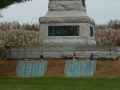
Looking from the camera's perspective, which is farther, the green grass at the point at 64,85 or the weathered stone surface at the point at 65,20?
the weathered stone surface at the point at 65,20

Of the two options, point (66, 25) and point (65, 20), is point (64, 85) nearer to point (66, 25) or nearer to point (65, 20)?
point (66, 25)

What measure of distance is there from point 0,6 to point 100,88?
23.4 feet

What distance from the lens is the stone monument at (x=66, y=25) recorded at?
22.4 m

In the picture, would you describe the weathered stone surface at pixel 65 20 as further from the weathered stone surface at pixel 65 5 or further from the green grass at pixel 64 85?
the green grass at pixel 64 85

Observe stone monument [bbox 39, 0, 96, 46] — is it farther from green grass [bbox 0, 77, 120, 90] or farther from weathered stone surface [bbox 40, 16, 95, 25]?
green grass [bbox 0, 77, 120, 90]

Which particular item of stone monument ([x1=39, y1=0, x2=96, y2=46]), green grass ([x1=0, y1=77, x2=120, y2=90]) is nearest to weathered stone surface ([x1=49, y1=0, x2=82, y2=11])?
stone monument ([x1=39, y1=0, x2=96, y2=46])

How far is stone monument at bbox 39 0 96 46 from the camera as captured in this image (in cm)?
2238

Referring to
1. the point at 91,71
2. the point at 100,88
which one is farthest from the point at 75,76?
the point at 100,88

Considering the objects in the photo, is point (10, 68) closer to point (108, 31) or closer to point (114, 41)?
point (114, 41)

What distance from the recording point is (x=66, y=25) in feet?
73.8

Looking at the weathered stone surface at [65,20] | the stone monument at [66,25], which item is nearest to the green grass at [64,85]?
the stone monument at [66,25]

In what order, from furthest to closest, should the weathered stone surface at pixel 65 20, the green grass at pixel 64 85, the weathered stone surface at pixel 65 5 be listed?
the weathered stone surface at pixel 65 5 < the weathered stone surface at pixel 65 20 < the green grass at pixel 64 85

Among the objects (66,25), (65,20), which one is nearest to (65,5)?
(65,20)

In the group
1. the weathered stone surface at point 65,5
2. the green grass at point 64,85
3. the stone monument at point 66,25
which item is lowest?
the green grass at point 64,85
